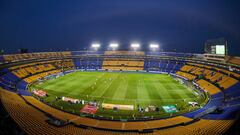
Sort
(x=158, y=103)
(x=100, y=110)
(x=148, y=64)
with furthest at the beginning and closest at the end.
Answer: (x=148, y=64) → (x=158, y=103) → (x=100, y=110)

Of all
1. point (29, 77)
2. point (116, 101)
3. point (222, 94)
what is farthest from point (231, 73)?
point (29, 77)

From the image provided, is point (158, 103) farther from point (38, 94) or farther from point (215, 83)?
point (38, 94)

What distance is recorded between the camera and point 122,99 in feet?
125

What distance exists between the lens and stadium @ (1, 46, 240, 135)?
21156mm

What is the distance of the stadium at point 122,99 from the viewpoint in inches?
833

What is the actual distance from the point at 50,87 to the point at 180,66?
52.9 metres

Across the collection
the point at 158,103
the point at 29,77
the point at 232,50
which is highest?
the point at 232,50

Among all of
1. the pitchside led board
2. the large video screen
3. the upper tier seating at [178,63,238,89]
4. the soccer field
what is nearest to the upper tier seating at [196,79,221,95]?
the upper tier seating at [178,63,238,89]

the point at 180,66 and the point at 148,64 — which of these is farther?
the point at 148,64

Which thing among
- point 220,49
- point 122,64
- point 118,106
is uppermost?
point 220,49

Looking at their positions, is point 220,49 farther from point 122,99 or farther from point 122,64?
point 122,99

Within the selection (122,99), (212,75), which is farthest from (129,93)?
(212,75)

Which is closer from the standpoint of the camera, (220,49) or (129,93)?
(129,93)

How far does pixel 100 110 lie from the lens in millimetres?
31688
